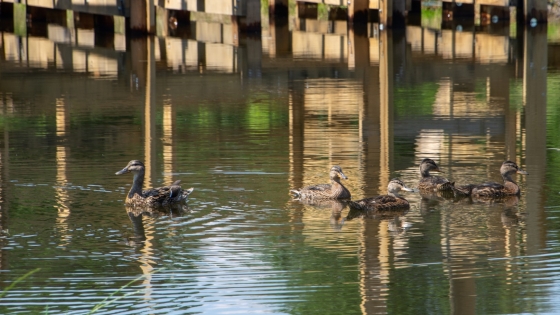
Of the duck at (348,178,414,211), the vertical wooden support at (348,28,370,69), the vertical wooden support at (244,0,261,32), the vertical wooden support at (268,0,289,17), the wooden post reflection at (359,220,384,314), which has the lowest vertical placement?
the wooden post reflection at (359,220,384,314)

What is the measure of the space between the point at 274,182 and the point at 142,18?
18.8 metres

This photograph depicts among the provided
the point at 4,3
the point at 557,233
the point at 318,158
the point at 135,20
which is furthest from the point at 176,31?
the point at 557,233

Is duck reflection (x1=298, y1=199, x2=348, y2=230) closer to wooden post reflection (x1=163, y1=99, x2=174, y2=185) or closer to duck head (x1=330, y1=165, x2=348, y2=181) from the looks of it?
duck head (x1=330, y1=165, x2=348, y2=181)

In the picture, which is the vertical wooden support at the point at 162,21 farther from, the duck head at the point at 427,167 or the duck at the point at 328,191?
the duck at the point at 328,191

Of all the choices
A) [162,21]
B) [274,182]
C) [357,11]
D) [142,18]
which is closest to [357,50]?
[142,18]

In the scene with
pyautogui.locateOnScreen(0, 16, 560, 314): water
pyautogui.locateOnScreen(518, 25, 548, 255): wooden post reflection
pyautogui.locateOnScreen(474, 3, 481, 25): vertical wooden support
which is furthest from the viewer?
pyautogui.locateOnScreen(474, 3, 481, 25): vertical wooden support

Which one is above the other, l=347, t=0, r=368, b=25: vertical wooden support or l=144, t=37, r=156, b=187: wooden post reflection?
l=347, t=0, r=368, b=25: vertical wooden support

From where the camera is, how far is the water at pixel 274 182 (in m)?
8.28

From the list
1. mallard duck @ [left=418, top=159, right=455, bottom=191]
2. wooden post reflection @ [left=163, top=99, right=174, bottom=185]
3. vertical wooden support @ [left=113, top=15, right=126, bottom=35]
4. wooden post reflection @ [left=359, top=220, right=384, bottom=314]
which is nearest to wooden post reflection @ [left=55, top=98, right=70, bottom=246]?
wooden post reflection @ [left=163, top=99, right=174, bottom=185]

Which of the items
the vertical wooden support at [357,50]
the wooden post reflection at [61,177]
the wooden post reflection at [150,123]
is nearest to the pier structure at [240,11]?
the vertical wooden support at [357,50]

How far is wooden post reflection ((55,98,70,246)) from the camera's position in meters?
10.4

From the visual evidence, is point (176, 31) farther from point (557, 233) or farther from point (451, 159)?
point (557, 233)

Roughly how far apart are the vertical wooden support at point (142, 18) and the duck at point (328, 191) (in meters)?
19.1

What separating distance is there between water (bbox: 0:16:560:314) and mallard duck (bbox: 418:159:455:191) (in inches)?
5.3
